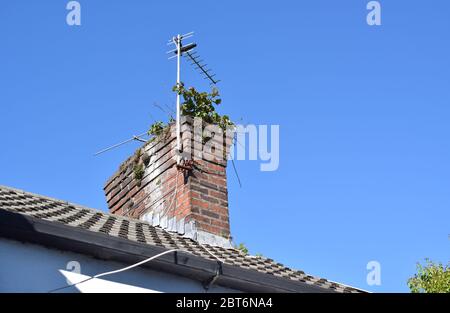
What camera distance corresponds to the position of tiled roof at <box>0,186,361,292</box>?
25.4 ft

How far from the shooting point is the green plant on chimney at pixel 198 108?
10.8 meters

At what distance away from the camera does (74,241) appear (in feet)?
22.2

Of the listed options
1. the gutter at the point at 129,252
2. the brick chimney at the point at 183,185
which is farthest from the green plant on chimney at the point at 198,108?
the gutter at the point at 129,252

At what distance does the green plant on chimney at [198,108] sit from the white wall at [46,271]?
3.90 meters

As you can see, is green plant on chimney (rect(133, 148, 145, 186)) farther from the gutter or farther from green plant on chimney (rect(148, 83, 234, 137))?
the gutter

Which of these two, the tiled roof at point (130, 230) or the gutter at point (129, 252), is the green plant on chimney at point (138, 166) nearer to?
the tiled roof at point (130, 230)

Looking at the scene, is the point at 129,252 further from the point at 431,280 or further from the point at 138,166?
the point at 431,280

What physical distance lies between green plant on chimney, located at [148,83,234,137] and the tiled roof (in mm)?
1601

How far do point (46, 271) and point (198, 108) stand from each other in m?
4.74

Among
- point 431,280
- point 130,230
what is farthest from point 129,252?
point 431,280

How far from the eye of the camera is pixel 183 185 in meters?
10.0
